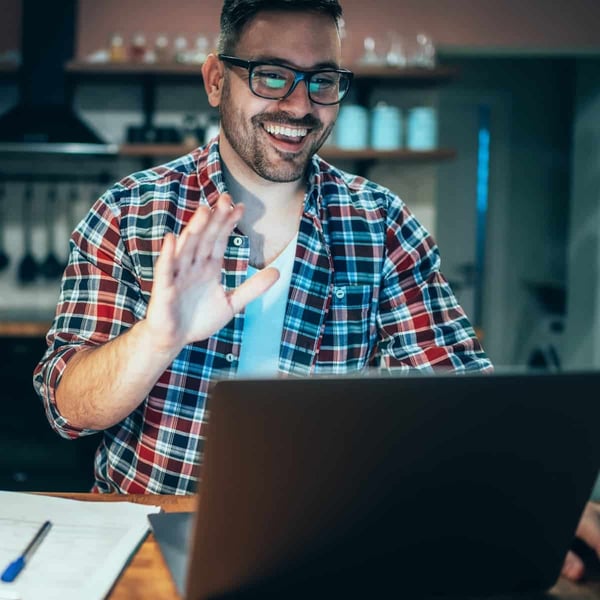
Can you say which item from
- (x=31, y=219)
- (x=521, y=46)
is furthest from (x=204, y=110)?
(x=521, y=46)

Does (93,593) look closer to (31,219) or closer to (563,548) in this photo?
(563,548)

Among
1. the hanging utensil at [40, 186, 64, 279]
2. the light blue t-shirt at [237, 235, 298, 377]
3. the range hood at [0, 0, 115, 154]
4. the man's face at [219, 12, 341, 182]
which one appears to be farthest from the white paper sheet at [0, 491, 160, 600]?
the hanging utensil at [40, 186, 64, 279]

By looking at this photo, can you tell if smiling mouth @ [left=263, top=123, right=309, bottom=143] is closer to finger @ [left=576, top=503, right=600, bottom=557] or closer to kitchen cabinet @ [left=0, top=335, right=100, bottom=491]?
finger @ [left=576, top=503, right=600, bottom=557]

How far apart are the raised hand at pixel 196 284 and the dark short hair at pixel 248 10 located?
1.69 ft

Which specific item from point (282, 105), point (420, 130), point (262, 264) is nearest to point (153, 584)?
point (262, 264)

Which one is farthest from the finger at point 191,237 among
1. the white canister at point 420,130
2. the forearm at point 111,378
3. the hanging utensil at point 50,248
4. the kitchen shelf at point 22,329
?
the hanging utensil at point 50,248

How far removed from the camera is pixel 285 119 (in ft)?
4.26

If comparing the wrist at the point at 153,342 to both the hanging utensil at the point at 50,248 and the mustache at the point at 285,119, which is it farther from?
the hanging utensil at the point at 50,248

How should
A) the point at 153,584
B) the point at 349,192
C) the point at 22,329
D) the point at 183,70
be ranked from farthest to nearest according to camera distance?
the point at 183,70, the point at 22,329, the point at 349,192, the point at 153,584

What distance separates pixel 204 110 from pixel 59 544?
328cm

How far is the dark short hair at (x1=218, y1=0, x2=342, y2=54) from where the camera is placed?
4.25ft

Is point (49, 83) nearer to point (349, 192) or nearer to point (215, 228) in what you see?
point (349, 192)

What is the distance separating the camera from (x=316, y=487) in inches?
24.2

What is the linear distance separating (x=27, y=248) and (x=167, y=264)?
10.3 feet
